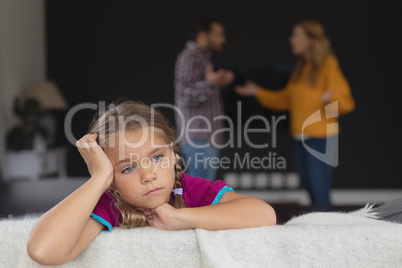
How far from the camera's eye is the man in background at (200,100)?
3336mm

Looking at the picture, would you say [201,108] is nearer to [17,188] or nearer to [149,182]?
[17,188]

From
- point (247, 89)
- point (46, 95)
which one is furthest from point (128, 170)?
point (46, 95)

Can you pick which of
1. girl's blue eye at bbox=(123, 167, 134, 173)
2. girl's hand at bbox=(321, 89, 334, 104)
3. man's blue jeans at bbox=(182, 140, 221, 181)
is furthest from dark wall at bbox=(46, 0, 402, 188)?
girl's blue eye at bbox=(123, 167, 134, 173)

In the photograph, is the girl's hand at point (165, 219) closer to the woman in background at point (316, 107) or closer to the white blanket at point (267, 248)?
the white blanket at point (267, 248)

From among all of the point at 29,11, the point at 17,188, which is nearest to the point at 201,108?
the point at 17,188

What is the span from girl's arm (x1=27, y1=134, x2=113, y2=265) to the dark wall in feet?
14.6

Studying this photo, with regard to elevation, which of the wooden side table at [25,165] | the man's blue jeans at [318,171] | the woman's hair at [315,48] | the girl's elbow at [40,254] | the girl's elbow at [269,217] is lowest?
the wooden side table at [25,165]

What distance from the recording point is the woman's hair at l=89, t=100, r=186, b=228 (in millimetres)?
997

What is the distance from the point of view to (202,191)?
1.15 m

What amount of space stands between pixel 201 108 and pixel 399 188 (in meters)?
2.99

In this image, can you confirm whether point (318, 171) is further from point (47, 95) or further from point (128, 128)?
point (47, 95)

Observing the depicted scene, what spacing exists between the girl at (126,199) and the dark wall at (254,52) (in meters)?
4.32

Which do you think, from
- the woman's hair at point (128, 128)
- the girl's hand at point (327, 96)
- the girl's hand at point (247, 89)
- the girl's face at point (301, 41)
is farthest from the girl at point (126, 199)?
the girl's hand at point (247, 89)

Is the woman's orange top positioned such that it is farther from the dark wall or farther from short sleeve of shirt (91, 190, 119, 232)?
short sleeve of shirt (91, 190, 119, 232)
